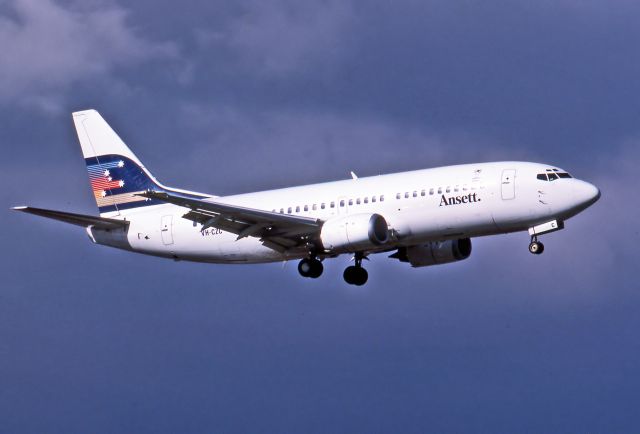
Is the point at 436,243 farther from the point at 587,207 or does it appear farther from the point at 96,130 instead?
the point at 96,130

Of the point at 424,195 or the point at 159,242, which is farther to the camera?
the point at 159,242

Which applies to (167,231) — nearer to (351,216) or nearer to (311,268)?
(311,268)

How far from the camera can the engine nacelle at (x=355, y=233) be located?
58656mm

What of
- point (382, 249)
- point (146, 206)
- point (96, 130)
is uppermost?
point (96, 130)

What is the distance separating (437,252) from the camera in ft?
211

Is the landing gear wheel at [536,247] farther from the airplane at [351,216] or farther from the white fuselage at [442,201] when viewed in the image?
the white fuselage at [442,201]

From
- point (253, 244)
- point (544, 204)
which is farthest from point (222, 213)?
point (544, 204)

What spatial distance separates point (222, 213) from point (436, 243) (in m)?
10.4

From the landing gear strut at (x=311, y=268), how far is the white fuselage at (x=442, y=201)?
0.76m

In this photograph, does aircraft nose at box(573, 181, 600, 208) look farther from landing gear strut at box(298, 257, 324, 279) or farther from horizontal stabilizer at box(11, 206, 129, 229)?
horizontal stabilizer at box(11, 206, 129, 229)

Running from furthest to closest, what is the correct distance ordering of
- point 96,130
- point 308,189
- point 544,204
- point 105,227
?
1. point 96,130
2. point 105,227
3. point 308,189
4. point 544,204

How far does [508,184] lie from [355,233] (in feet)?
22.3

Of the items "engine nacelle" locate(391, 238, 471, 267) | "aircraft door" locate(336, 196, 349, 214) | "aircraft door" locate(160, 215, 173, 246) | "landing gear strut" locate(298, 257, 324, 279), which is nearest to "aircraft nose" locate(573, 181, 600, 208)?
"engine nacelle" locate(391, 238, 471, 267)

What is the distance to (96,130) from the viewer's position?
7219 centimetres
